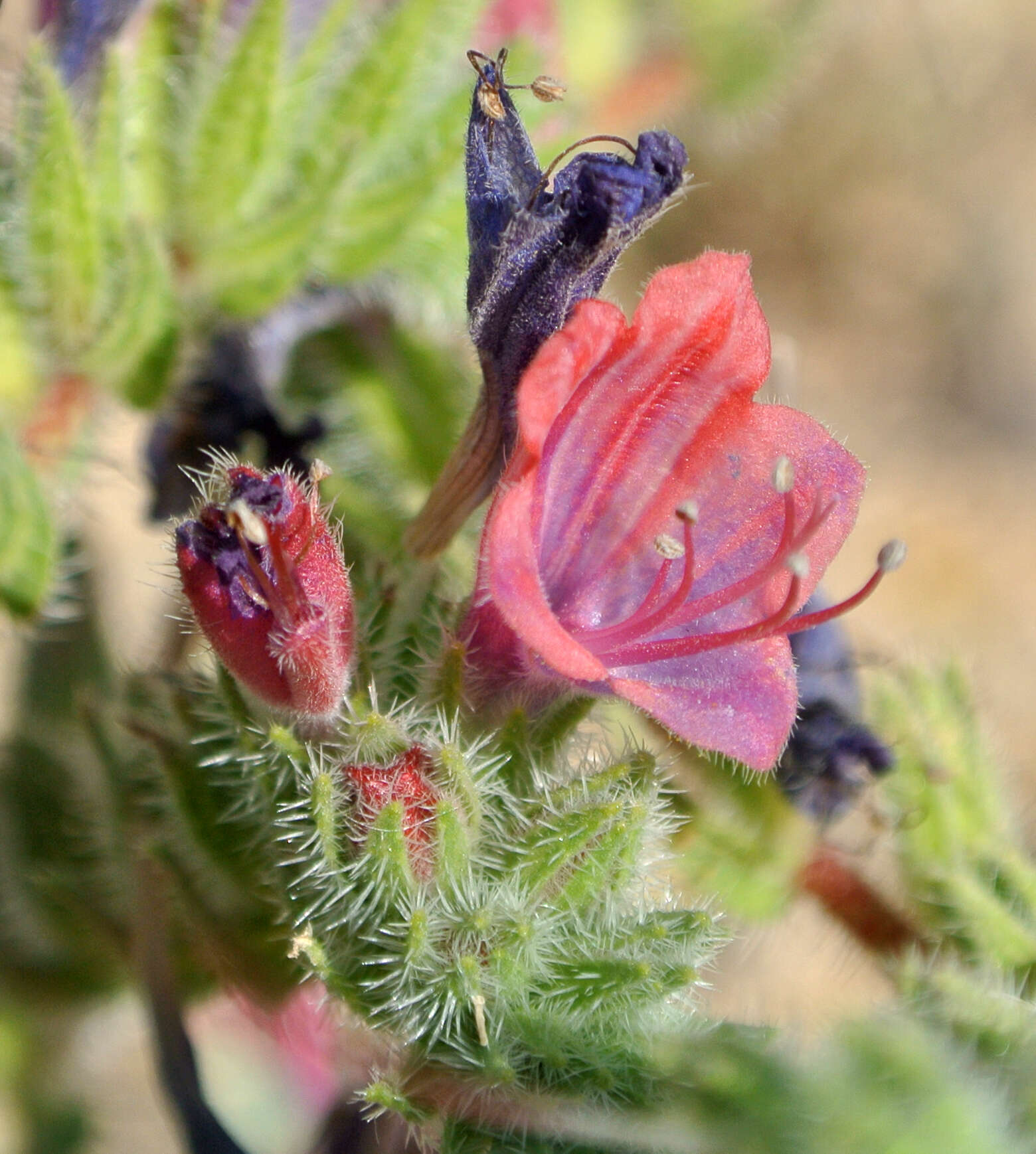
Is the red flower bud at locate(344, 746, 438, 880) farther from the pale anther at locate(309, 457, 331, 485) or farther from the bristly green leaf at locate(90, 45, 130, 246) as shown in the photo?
the bristly green leaf at locate(90, 45, 130, 246)

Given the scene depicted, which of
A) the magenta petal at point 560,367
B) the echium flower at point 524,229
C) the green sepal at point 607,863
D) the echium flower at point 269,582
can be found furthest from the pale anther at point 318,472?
the green sepal at point 607,863

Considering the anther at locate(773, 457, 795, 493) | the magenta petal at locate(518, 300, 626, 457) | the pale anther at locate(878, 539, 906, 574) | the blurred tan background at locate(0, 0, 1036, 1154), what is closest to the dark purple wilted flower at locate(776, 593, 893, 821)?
the pale anther at locate(878, 539, 906, 574)

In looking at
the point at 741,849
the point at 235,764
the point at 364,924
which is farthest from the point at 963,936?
the point at 235,764

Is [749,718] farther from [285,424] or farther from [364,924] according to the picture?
[285,424]

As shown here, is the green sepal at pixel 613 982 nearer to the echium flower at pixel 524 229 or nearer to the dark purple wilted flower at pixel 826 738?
the echium flower at pixel 524 229

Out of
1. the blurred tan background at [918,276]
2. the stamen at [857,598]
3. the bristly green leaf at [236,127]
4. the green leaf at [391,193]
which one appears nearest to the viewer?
the stamen at [857,598]

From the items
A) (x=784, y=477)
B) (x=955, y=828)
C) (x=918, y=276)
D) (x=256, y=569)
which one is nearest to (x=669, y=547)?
(x=784, y=477)

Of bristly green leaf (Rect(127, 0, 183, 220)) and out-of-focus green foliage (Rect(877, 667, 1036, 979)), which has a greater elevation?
bristly green leaf (Rect(127, 0, 183, 220))
